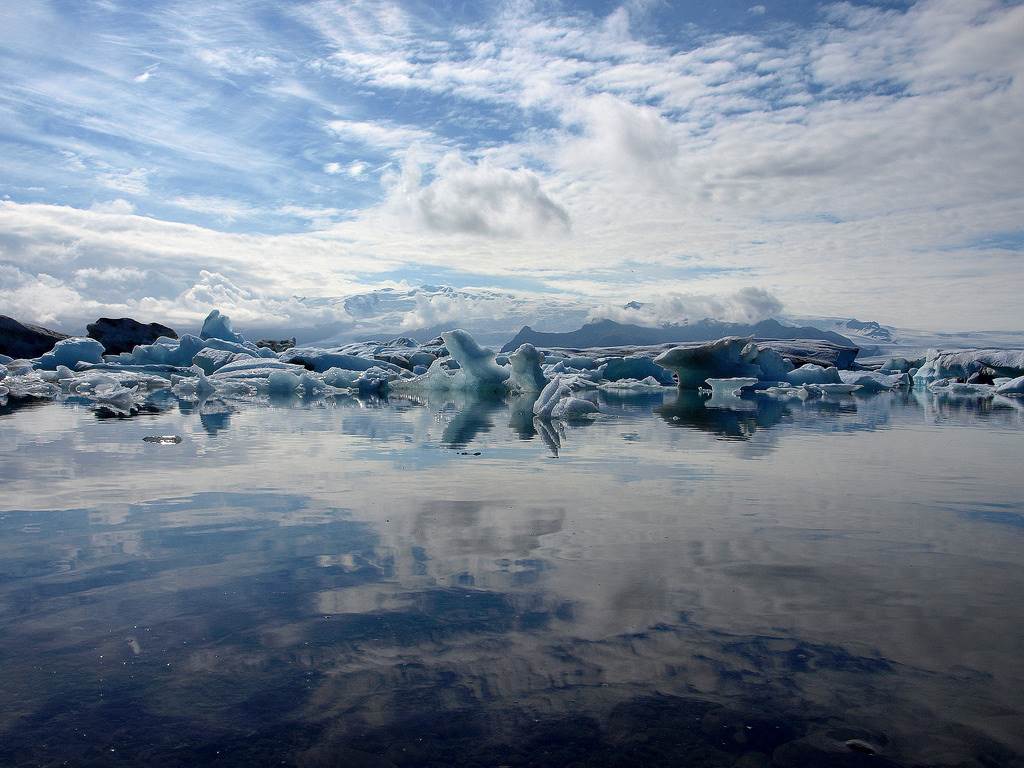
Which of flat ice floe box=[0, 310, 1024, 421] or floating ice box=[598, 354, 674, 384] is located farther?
floating ice box=[598, 354, 674, 384]

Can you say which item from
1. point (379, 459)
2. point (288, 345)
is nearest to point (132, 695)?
point (379, 459)

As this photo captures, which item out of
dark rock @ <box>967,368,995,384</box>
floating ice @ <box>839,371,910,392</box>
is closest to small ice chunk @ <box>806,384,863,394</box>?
floating ice @ <box>839,371,910,392</box>

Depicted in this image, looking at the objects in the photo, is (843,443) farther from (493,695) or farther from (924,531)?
(493,695)

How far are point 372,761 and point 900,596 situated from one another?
2243 mm

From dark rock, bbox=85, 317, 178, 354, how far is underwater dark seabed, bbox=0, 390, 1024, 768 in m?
32.0

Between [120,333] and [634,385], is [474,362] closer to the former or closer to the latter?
[634,385]

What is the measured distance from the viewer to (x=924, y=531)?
4.15 meters

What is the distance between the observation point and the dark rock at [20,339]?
3110 centimetres

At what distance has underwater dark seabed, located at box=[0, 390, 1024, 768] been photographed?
1935mm

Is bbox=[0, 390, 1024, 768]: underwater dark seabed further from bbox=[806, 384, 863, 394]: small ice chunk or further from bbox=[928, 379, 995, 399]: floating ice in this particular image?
bbox=[928, 379, 995, 399]: floating ice

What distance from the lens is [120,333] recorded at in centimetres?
3488

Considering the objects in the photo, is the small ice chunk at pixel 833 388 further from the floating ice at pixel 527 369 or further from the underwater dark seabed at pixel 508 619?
the underwater dark seabed at pixel 508 619

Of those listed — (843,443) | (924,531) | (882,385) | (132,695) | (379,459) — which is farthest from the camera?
(882,385)

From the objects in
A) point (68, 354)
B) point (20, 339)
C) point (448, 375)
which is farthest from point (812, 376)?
point (20, 339)
